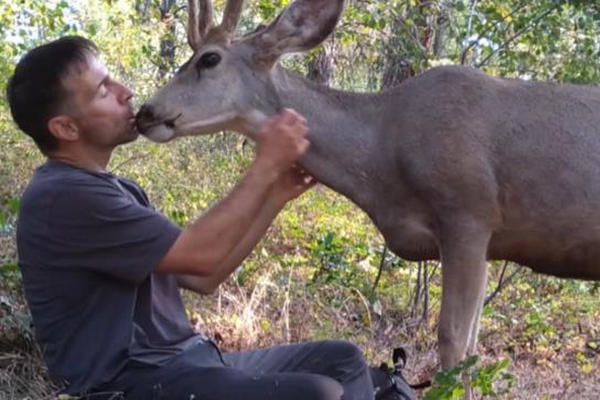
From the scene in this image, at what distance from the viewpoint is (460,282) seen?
17.7 feet

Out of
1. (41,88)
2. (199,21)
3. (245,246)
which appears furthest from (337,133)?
(41,88)

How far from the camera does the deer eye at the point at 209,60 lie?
19.1ft

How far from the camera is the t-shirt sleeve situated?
4020mm

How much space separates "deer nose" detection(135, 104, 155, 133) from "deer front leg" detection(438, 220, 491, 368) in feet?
5.44

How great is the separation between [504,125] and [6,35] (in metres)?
7.91

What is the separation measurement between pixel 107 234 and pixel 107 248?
0.05m

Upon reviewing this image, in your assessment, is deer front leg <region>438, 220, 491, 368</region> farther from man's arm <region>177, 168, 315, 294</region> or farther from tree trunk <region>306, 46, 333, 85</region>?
tree trunk <region>306, 46, 333, 85</region>

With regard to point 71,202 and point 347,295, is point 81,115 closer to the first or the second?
point 71,202

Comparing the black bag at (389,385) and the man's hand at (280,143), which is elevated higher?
the man's hand at (280,143)

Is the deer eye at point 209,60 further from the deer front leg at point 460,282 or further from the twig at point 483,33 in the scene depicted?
the twig at point 483,33

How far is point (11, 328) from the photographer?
5656 millimetres

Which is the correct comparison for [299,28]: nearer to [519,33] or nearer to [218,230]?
[218,230]

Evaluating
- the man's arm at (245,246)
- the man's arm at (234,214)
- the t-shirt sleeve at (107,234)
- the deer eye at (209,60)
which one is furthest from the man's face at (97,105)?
the deer eye at (209,60)

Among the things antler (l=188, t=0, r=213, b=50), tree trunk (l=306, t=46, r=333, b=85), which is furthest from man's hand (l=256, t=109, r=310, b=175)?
tree trunk (l=306, t=46, r=333, b=85)
